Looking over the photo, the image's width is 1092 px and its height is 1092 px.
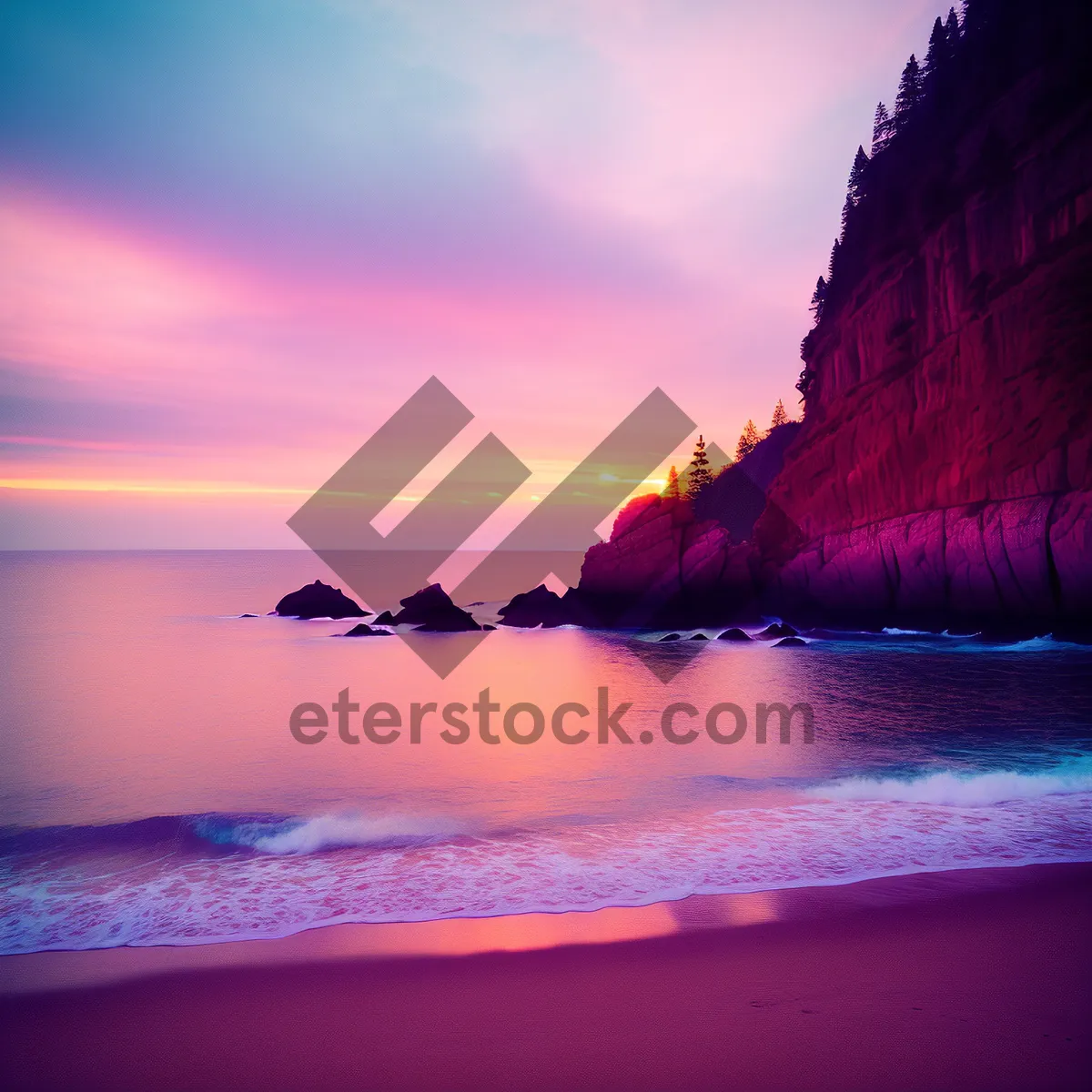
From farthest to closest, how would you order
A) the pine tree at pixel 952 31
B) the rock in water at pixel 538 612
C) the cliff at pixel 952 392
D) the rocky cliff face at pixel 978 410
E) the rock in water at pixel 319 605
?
the rock in water at pixel 319 605, the rock in water at pixel 538 612, the pine tree at pixel 952 31, the cliff at pixel 952 392, the rocky cliff face at pixel 978 410

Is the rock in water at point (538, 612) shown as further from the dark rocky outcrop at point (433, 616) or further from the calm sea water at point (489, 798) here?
the calm sea water at point (489, 798)

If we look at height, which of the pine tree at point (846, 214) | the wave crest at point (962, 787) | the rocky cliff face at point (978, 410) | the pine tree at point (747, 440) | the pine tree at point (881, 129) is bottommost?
the wave crest at point (962, 787)

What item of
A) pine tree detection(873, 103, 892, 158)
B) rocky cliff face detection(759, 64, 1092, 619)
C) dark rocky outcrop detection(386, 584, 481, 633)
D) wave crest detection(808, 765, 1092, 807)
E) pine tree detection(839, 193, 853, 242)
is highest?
pine tree detection(873, 103, 892, 158)

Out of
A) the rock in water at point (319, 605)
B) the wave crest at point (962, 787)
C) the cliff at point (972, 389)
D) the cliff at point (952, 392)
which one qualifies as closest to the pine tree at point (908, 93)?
the cliff at point (952, 392)

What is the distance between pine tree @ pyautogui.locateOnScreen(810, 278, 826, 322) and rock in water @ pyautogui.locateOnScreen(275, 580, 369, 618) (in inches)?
1450

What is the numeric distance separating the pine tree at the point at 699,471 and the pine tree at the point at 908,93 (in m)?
41.5

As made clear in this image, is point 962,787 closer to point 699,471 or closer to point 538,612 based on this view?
point 538,612

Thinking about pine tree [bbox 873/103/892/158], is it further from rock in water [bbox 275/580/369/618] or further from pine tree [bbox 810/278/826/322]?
rock in water [bbox 275/580/369/618]

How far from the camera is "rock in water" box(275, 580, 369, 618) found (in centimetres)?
4428

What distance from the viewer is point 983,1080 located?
13.4ft

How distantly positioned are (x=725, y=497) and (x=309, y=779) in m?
67.5

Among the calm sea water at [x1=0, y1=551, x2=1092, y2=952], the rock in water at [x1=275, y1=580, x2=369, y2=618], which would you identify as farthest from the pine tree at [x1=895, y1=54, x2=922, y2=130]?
the rock in water at [x1=275, y1=580, x2=369, y2=618]

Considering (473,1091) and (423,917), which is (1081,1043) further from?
(423,917)

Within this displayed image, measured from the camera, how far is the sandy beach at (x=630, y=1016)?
14.0 ft
